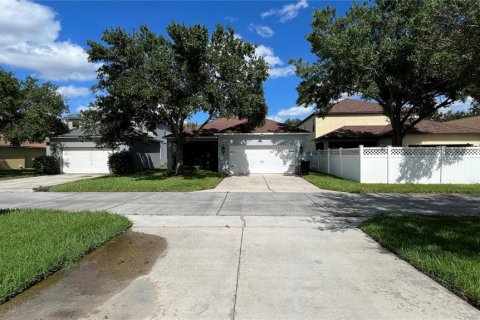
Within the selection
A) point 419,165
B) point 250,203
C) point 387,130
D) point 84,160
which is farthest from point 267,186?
point 84,160

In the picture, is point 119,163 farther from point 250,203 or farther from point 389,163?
point 389,163

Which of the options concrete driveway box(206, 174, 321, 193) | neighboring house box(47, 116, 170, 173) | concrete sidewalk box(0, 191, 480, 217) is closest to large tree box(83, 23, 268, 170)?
concrete driveway box(206, 174, 321, 193)

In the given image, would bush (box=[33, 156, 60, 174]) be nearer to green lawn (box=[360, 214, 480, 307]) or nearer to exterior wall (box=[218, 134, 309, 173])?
exterior wall (box=[218, 134, 309, 173])

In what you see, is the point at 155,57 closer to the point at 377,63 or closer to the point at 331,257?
the point at 377,63

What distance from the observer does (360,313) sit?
377 centimetres

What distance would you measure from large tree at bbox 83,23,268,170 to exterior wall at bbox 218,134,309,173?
5.59 m

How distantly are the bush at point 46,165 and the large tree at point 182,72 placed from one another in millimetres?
11017

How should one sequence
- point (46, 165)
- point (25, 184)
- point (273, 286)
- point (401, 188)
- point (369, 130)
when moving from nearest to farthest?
point (273, 286), point (401, 188), point (25, 184), point (46, 165), point (369, 130)

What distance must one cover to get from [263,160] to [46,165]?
16.3 m

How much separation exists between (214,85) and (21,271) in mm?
13712

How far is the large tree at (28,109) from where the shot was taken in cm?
2405

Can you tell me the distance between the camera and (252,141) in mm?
25391

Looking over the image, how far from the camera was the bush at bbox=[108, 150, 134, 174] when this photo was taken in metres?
26.3

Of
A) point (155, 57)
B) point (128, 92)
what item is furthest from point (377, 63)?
point (128, 92)
